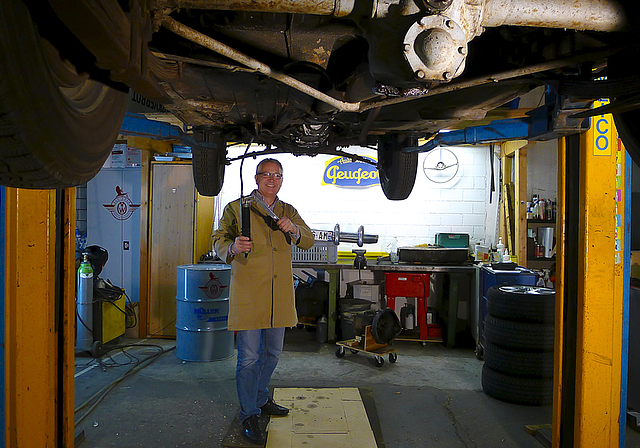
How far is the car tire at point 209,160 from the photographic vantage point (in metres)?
2.34

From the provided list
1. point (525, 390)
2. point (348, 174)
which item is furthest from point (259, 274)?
point (348, 174)

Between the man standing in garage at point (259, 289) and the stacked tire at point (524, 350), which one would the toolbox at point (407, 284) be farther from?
the man standing in garage at point (259, 289)

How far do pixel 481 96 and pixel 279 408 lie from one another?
1.99 m

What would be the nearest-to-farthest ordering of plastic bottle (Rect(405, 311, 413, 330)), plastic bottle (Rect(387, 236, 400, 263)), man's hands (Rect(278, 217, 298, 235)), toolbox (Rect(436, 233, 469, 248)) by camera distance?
man's hands (Rect(278, 217, 298, 235)) < plastic bottle (Rect(405, 311, 413, 330)) < plastic bottle (Rect(387, 236, 400, 263)) < toolbox (Rect(436, 233, 469, 248))

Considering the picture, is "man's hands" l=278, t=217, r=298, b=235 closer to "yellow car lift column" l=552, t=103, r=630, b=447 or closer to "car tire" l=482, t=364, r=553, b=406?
"yellow car lift column" l=552, t=103, r=630, b=447

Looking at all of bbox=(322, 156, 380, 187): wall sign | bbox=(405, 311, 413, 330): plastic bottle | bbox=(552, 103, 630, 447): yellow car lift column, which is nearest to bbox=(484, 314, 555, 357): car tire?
bbox=(552, 103, 630, 447): yellow car lift column

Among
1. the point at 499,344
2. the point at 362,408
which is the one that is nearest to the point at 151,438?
the point at 362,408

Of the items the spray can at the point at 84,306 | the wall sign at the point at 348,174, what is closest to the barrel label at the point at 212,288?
the spray can at the point at 84,306

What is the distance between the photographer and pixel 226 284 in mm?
3428

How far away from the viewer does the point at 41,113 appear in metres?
0.74

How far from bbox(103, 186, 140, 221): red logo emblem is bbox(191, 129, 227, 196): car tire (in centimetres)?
191

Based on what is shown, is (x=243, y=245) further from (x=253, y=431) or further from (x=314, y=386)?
(x=314, y=386)

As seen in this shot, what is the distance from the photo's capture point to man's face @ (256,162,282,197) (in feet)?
7.64

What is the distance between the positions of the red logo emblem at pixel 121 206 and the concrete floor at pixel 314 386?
4.72 ft
